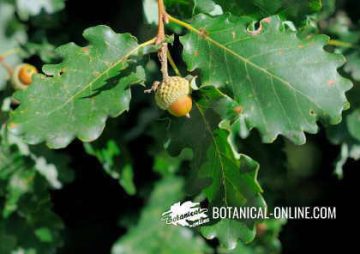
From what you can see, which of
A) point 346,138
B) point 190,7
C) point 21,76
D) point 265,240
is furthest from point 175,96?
point 265,240

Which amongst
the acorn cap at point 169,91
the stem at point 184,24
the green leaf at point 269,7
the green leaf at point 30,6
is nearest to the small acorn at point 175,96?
the acorn cap at point 169,91

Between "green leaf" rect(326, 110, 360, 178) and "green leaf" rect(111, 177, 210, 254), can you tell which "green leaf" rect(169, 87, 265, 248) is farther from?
"green leaf" rect(111, 177, 210, 254)

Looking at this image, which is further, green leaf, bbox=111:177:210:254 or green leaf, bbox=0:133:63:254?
green leaf, bbox=111:177:210:254

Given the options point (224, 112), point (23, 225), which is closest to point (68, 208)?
point (23, 225)

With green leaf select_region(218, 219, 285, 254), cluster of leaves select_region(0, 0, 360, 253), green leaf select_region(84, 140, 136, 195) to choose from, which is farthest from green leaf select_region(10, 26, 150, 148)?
green leaf select_region(218, 219, 285, 254)

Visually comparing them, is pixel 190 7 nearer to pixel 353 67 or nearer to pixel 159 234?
pixel 353 67
